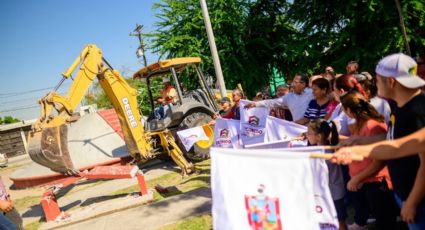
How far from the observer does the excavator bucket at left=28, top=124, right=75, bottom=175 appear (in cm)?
729

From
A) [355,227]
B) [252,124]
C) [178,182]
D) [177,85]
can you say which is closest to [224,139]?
[252,124]

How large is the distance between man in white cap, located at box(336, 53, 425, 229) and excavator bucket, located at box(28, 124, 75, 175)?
22.4 ft

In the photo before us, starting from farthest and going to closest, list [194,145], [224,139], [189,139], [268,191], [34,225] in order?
[194,145]
[189,139]
[34,225]
[224,139]
[268,191]

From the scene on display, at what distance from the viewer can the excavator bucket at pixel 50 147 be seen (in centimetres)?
729

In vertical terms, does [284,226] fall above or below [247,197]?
below

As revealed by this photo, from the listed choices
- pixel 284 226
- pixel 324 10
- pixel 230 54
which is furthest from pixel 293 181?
pixel 230 54

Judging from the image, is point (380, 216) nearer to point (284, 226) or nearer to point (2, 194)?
point (284, 226)

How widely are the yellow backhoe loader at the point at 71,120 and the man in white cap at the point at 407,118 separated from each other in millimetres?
6490

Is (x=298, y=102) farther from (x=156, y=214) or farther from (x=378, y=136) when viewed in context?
(x=156, y=214)

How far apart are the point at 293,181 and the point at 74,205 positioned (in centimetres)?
721

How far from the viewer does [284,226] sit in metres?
2.62

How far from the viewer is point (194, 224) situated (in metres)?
5.14

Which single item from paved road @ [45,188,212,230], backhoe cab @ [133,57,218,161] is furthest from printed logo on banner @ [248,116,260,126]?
backhoe cab @ [133,57,218,161]

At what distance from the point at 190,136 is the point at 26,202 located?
17.8ft
